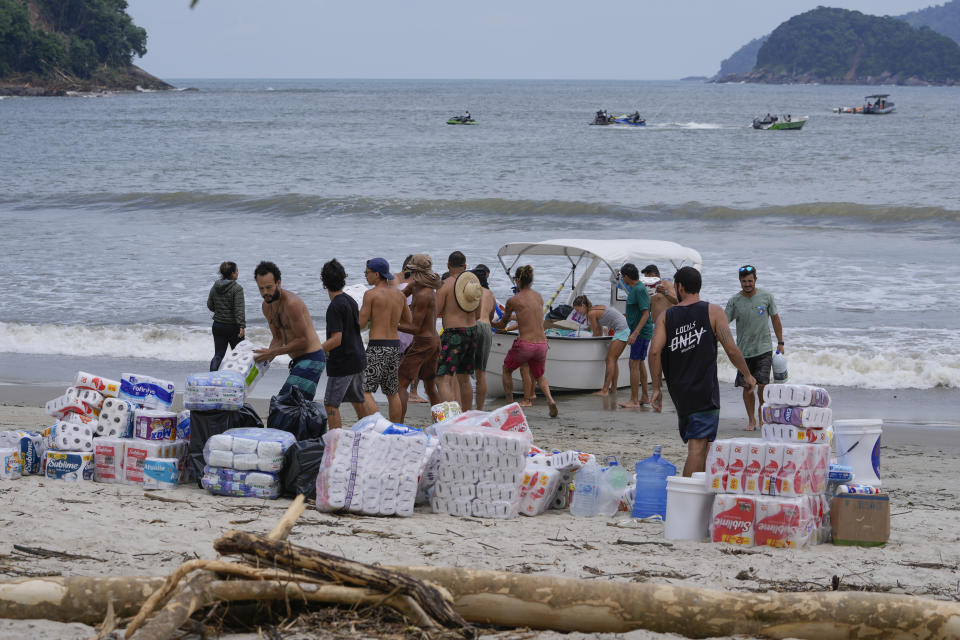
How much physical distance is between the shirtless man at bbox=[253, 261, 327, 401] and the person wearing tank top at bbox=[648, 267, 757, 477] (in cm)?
253

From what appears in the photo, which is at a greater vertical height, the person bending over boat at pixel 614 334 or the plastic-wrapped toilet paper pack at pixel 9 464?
the person bending over boat at pixel 614 334

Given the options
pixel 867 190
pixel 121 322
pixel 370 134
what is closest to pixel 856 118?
pixel 370 134

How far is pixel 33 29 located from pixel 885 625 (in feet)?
443

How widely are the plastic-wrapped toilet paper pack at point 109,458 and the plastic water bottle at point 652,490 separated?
341 cm

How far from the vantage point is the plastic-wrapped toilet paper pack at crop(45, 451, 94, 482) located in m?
6.87

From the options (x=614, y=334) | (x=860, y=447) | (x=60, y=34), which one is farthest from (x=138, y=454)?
(x=60, y=34)

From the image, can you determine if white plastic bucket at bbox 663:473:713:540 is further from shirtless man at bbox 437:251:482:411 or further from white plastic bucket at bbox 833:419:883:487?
shirtless man at bbox 437:251:482:411

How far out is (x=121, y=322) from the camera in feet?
51.5

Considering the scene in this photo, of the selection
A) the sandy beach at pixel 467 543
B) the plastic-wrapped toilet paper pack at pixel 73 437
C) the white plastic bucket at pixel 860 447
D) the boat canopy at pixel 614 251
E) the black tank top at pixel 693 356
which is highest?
the boat canopy at pixel 614 251

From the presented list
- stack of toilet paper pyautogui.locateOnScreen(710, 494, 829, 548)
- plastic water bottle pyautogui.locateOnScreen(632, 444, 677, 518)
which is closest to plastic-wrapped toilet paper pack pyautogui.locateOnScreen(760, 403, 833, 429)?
stack of toilet paper pyautogui.locateOnScreen(710, 494, 829, 548)

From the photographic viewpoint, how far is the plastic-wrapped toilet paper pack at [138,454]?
682cm

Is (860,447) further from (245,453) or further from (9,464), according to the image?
(9,464)

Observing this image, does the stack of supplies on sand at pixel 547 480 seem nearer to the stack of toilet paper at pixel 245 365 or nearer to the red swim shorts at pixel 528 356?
the stack of toilet paper at pixel 245 365

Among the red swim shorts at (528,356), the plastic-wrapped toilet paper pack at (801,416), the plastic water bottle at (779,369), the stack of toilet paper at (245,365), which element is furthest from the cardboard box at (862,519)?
the red swim shorts at (528,356)
